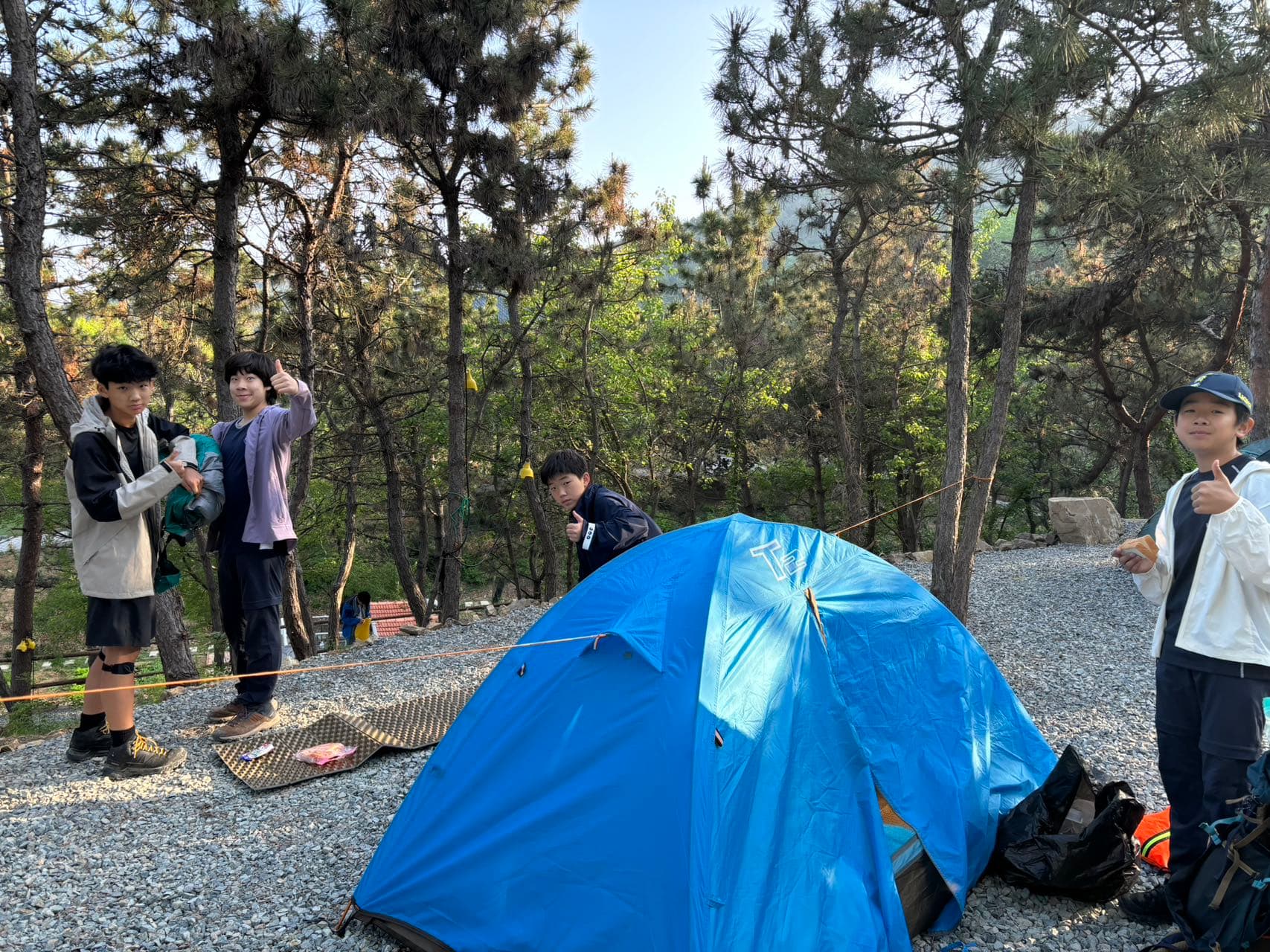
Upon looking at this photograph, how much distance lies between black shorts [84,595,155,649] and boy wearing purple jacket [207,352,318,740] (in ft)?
1.57

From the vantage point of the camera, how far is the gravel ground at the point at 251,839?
286cm

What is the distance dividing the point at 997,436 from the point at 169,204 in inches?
376

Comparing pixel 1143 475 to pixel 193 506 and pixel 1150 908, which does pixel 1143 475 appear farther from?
pixel 193 506

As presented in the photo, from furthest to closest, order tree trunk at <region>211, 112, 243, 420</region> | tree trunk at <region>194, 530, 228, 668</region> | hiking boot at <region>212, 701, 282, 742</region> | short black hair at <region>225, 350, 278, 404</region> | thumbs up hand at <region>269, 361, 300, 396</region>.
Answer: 1. tree trunk at <region>194, 530, 228, 668</region>
2. tree trunk at <region>211, 112, 243, 420</region>
3. hiking boot at <region>212, 701, 282, 742</region>
4. short black hair at <region>225, 350, 278, 404</region>
5. thumbs up hand at <region>269, 361, 300, 396</region>

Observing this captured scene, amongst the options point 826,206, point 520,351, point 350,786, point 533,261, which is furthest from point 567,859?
point 826,206

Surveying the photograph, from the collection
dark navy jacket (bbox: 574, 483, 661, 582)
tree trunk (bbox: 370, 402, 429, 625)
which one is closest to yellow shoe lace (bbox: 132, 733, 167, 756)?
dark navy jacket (bbox: 574, 483, 661, 582)

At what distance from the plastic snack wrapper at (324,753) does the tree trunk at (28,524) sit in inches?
341

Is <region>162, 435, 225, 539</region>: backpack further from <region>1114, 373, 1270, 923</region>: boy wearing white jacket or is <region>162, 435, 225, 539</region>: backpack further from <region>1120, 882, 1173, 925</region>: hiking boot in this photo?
<region>1120, 882, 1173, 925</region>: hiking boot

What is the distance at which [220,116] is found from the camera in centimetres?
791

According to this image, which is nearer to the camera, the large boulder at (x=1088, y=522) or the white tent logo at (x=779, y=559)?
the white tent logo at (x=779, y=559)

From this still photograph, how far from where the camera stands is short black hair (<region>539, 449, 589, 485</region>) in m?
3.87

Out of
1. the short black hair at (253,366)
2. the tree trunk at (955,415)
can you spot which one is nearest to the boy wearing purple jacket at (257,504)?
the short black hair at (253,366)

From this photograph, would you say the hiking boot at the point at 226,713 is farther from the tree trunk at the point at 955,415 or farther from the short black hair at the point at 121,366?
the tree trunk at the point at 955,415

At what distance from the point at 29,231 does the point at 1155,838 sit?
27.1 feet
